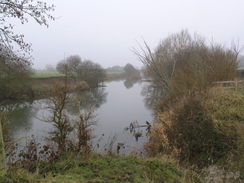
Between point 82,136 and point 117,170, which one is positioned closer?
point 117,170

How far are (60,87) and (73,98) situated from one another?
1593 millimetres

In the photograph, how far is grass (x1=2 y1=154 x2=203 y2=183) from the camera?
3.82 metres

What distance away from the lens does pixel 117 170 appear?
14.0 ft

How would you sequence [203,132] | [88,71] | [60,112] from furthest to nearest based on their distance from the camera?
[88,71]
[203,132]
[60,112]

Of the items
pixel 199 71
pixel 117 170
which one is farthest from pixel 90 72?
pixel 117 170

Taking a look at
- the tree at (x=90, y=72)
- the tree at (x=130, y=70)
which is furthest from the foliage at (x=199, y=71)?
the tree at (x=130, y=70)

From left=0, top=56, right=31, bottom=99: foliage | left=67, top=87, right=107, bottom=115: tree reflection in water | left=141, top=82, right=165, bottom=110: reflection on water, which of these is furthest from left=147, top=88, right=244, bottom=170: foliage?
left=0, top=56, right=31, bottom=99: foliage

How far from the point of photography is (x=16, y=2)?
3830 millimetres

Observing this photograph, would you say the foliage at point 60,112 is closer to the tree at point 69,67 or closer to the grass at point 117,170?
the tree at point 69,67

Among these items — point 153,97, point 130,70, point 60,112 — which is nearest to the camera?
point 60,112

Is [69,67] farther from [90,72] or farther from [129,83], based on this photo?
[129,83]

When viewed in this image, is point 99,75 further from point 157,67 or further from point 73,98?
point 73,98

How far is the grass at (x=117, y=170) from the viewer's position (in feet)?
12.5

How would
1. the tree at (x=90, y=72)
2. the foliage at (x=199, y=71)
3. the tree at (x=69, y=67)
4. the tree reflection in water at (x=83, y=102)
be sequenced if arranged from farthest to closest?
the tree at (x=90, y=72) → the foliage at (x=199, y=71) → the tree reflection in water at (x=83, y=102) → the tree at (x=69, y=67)
